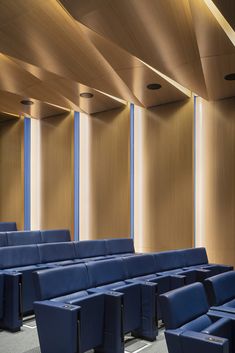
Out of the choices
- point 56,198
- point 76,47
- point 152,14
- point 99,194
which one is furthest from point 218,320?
point 56,198

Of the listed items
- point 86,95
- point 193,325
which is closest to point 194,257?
point 193,325

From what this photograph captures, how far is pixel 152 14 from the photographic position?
4070 mm

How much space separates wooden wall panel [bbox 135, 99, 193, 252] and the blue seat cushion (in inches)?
155

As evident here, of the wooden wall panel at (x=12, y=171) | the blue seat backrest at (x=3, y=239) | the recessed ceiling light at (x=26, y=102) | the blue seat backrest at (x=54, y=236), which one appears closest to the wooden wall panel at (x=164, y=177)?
the blue seat backrest at (x=54, y=236)

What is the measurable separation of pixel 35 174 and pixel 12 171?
2.66 feet

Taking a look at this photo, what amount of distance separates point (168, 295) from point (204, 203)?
4670 mm

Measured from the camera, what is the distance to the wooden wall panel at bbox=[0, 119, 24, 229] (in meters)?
10.4

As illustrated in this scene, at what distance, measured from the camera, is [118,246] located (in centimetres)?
662

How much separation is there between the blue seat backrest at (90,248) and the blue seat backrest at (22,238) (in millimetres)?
1330

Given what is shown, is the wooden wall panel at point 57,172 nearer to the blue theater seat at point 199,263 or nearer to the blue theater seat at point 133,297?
the blue theater seat at point 199,263

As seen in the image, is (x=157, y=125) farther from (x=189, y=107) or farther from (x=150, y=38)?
(x=150, y=38)

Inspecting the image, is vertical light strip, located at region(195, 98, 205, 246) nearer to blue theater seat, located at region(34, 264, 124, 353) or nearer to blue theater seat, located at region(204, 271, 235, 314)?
blue theater seat, located at region(204, 271, 235, 314)

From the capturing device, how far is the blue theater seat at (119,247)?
648cm

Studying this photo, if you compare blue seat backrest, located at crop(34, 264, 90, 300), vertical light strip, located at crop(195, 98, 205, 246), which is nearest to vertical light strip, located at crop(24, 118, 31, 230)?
vertical light strip, located at crop(195, 98, 205, 246)
